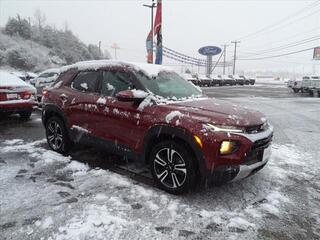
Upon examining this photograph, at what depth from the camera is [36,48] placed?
6819cm

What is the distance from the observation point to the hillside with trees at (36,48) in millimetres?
55688

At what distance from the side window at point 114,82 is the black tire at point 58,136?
137 centimetres

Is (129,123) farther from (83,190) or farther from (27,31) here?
(27,31)

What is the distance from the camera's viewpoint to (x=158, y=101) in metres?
4.10

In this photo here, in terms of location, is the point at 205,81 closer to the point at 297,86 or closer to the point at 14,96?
the point at 297,86

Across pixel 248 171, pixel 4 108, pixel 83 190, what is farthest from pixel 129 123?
pixel 4 108

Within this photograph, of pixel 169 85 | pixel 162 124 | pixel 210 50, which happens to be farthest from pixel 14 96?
pixel 210 50

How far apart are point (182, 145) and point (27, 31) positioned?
77.5 metres

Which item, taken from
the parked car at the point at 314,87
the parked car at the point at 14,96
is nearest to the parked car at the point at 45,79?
the parked car at the point at 14,96

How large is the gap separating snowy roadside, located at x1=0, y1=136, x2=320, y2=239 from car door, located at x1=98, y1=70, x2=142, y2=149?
642 mm

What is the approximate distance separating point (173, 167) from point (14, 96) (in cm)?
642

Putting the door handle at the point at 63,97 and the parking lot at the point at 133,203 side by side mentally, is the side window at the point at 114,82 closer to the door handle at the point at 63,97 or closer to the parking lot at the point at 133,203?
the door handle at the point at 63,97

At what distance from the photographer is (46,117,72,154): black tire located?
5605 mm

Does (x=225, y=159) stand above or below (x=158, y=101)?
below
